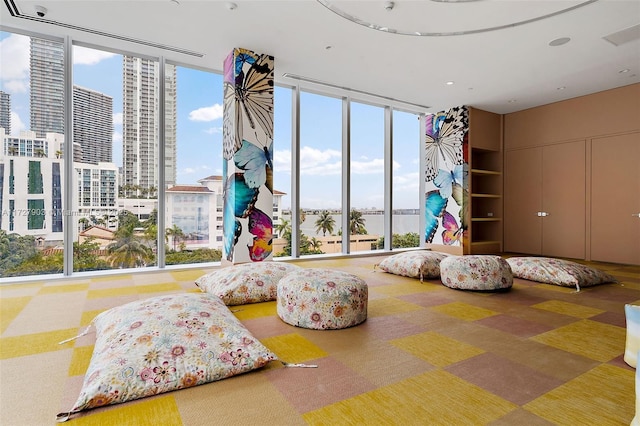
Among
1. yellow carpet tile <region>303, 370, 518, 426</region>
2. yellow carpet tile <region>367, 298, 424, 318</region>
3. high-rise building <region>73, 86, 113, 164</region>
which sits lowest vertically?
yellow carpet tile <region>367, 298, 424, 318</region>

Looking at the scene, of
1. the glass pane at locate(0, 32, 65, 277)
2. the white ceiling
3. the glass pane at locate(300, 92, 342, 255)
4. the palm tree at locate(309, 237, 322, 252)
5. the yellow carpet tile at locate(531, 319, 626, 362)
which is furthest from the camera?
the palm tree at locate(309, 237, 322, 252)

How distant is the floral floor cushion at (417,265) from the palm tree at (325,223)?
2367mm

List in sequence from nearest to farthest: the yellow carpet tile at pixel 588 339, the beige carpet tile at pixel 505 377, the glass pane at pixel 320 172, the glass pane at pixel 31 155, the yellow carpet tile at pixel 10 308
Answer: the beige carpet tile at pixel 505 377 < the yellow carpet tile at pixel 588 339 < the yellow carpet tile at pixel 10 308 < the glass pane at pixel 31 155 < the glass pane at pixel 320 172

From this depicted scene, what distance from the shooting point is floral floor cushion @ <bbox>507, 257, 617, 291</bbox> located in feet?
15.3

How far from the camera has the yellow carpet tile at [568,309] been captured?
3451 mm

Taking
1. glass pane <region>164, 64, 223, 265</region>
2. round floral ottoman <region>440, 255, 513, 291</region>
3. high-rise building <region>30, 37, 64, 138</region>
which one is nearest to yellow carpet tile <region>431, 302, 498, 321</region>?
round floral ottoman <region>440, 255, 513, 291</region>

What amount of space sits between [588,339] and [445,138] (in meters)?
7.09

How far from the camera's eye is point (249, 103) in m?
5.77

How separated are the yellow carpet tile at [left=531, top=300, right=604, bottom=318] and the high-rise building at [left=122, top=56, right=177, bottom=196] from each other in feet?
19.1

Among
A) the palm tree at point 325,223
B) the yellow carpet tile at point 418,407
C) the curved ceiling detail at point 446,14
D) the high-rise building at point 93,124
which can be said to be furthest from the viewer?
the palm tree at point 325,223

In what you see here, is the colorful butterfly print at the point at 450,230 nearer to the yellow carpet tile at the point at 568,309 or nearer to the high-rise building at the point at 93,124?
the yellow carpet tile at the point at 568,309

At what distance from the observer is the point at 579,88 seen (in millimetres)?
7250

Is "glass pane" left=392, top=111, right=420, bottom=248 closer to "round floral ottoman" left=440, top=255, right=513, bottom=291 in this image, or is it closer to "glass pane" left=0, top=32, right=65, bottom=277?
"round floral ottoman" left=440, top=255, right=513, bottom=291

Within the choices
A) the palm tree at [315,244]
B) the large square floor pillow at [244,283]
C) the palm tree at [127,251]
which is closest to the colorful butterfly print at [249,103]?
the palm tree at [127,251]
